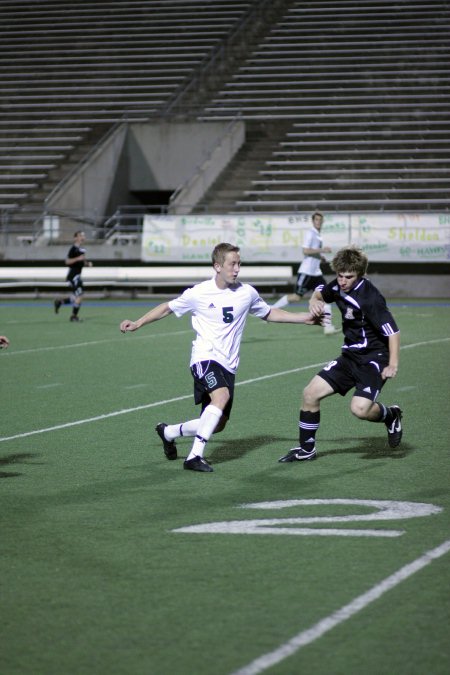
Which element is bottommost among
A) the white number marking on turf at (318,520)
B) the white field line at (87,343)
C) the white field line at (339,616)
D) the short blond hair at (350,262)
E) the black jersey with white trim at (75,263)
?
the white field line at (87,343)

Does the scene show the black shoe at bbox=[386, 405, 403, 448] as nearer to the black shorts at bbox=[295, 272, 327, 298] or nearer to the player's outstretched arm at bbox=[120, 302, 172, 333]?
the player's outstretched arm at bbox=[120, 302, 172, 333]

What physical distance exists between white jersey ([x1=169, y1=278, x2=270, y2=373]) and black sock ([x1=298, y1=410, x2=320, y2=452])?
24.4 inches

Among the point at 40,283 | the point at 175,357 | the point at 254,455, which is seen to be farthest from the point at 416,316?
the point at 254,455

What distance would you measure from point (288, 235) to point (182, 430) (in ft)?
71.5

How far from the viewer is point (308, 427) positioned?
8.41 meters

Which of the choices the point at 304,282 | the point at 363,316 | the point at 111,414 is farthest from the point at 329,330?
the point at 363,316

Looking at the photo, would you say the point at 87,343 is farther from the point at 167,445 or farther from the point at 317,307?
the point at 317,307

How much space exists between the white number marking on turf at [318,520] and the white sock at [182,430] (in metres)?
1.44

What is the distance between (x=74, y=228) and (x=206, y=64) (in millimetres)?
8019

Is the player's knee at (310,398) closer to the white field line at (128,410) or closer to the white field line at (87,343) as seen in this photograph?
the white field line at (128,410)

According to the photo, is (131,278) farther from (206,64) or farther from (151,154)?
(206,64)

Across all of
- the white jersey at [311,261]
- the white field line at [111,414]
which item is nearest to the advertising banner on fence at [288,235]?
the white jersey at [311,261]

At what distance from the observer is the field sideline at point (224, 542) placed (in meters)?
4.39

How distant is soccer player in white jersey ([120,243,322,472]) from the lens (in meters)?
8.08
